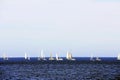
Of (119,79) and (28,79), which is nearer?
(119,79)

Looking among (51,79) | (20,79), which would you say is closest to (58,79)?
(51,79)

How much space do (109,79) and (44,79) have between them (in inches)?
570

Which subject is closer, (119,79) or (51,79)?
(119,79)

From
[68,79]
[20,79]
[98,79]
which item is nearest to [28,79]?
[20,79]

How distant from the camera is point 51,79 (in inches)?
4163

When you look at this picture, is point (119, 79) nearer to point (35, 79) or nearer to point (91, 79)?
point (91, 79)

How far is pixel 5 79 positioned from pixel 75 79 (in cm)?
1572

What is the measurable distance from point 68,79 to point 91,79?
5.10 m

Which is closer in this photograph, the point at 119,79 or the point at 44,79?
the point at 119,79

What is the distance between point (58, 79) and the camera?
10531cm

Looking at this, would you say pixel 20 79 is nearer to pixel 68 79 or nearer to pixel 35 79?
pixel 35 79

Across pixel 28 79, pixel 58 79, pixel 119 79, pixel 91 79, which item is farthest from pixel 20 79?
pixel 119 79

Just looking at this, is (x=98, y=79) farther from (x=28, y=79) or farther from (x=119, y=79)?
(x=28, y=79)

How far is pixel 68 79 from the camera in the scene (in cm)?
10444
